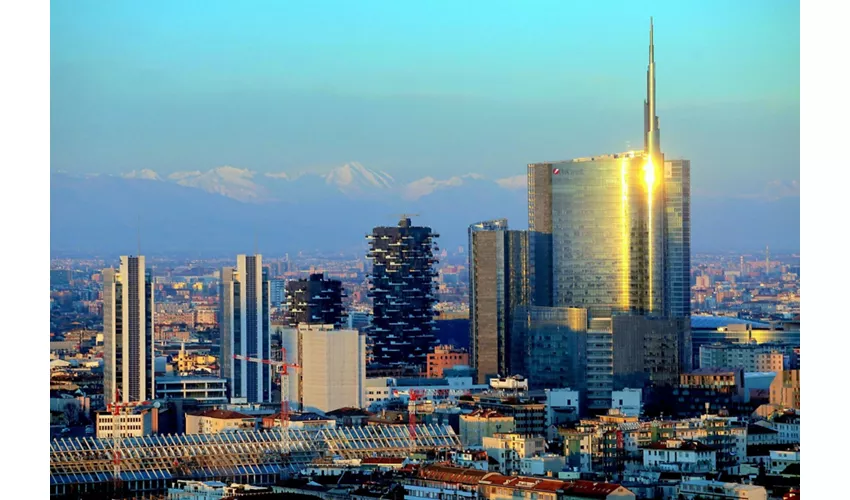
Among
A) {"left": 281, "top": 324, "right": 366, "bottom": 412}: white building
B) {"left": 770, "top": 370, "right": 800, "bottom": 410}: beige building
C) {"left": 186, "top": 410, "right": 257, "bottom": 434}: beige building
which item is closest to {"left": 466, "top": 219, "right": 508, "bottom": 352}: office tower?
{"left": 281, "top": 324, "right": 366, "bottom": 412}: white building

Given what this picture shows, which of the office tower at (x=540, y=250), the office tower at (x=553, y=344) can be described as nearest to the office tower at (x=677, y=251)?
the office tower at (x=553, y=344)

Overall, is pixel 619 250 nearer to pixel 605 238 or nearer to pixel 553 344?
pixel 605 238

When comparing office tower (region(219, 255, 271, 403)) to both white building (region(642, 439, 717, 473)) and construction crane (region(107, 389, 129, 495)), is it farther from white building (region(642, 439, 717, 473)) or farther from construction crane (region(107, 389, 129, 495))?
white building (region(642, 439, 717, 473))

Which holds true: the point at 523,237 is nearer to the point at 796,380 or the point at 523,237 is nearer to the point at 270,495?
the point at 796,380

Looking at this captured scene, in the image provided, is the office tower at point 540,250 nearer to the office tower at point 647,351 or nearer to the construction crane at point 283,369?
the office tower at point 647,351

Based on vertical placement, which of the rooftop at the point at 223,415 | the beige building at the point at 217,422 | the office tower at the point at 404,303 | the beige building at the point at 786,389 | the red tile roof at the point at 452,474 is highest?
the office tower at the point at 404,303

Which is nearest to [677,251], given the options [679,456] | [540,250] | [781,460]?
[540,250]
